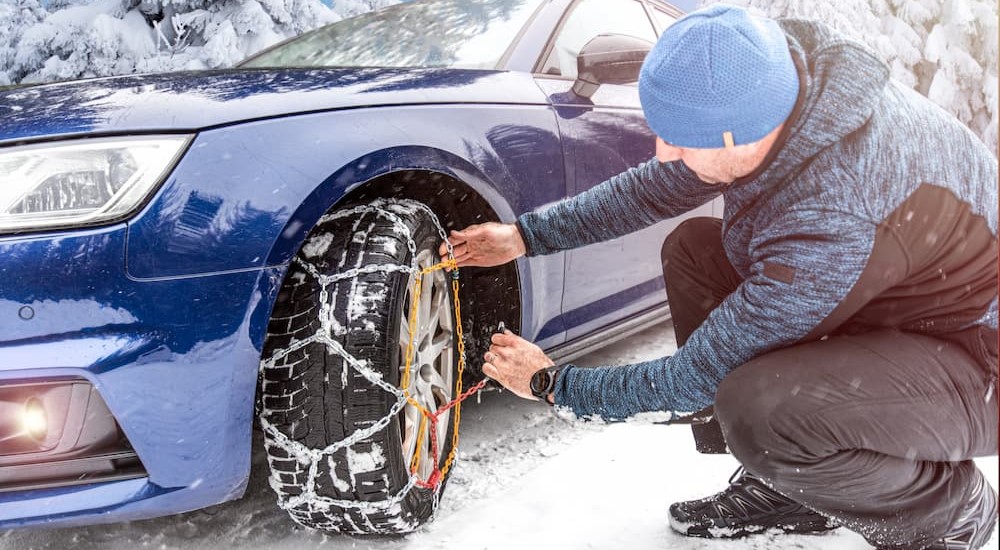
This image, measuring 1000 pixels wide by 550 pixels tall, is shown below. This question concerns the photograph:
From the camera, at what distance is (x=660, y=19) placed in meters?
3.05

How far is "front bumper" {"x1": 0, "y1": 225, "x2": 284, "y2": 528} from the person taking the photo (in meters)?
1.26

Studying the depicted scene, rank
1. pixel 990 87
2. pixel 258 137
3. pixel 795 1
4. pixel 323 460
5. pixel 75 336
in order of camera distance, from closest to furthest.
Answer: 1. pixel 75 336
2. pixel 258 137
3. pixel 323 460
4. pixel 990 87
5. pixel 795 1

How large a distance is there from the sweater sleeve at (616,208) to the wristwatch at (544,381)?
1.31 ft

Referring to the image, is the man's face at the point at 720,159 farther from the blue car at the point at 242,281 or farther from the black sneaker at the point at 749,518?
the black sneaker at the point at 749,518

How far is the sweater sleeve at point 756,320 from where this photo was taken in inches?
49.4

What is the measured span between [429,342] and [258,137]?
66 centimetres

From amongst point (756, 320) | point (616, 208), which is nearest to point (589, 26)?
point (616, 208)

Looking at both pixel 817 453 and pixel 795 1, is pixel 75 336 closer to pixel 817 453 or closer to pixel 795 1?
pixel 817 453

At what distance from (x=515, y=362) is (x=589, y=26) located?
1.33 meters

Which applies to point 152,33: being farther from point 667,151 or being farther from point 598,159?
point 667,151

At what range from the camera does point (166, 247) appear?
1294 millimetres

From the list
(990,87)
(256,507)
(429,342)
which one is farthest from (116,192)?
(990,87)

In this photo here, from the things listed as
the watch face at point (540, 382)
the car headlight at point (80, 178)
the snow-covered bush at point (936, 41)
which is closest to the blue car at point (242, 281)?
the car headlight at point (80, 178)

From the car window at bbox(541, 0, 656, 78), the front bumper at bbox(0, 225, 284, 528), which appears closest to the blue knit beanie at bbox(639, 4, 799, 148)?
the front bumper at bbox(0, 225, 284, 528)
